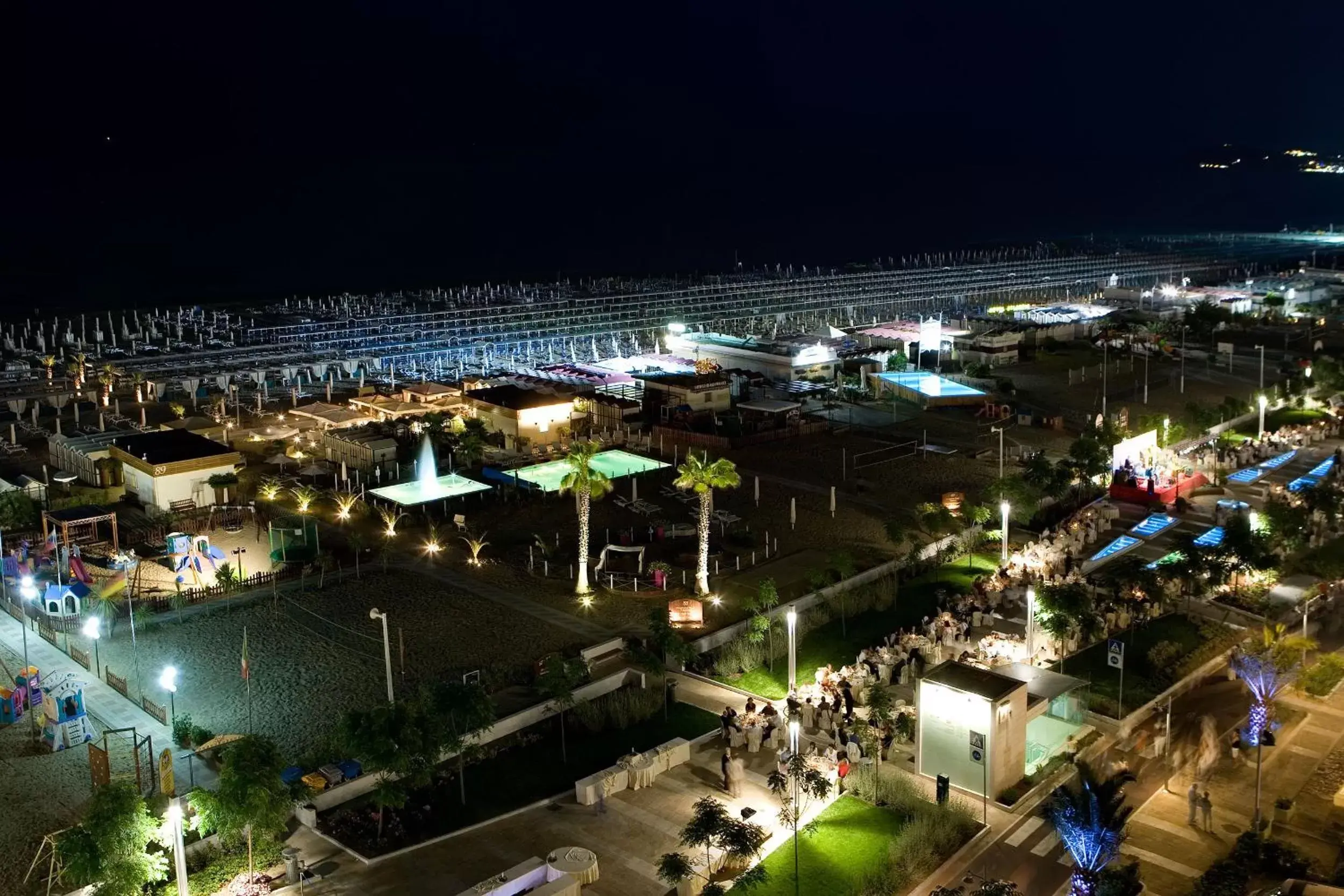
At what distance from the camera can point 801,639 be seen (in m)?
25.8

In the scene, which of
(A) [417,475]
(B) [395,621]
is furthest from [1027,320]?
(B) [395,621]

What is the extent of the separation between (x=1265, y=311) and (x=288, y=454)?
66.2 m

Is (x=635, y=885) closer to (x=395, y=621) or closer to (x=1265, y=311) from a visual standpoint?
(x=395, y=621)

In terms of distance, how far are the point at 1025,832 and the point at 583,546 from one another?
13.4 m

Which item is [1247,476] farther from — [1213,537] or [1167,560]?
[1167,560]

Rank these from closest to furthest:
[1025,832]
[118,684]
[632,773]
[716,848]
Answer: [716,848] < [1025,832] < [632,773] < [118,684]

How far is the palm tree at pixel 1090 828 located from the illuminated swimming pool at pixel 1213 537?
50.1ft

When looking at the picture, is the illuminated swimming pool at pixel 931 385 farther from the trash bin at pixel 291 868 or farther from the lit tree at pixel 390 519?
the trash bin at pixel 291 868

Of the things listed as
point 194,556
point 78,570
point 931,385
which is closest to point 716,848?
point 78,570

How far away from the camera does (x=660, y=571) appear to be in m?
29.0

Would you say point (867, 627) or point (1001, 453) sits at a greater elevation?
point (1001, 453)

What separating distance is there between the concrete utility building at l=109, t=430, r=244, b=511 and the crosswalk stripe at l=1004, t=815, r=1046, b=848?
27286 millimetres

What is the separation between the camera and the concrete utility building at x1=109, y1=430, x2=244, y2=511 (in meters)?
36.3

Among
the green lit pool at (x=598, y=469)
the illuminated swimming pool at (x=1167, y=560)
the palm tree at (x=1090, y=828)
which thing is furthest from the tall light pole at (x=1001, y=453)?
the palm tree at (x=1090, y=828)
